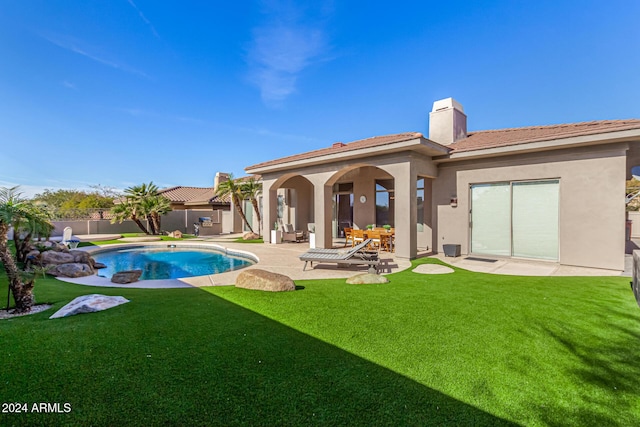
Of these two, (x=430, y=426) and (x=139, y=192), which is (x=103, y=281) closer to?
(x=430, y=426)

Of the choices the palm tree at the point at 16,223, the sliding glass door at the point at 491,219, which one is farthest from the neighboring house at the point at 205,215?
the palm tree at the point at 16,223

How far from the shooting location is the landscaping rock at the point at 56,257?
10711mm

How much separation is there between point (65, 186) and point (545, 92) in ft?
208

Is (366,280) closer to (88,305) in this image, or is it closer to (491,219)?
(88,305)

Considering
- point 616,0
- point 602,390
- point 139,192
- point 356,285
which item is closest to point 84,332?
point 356,285

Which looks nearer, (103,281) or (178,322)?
(178,322)

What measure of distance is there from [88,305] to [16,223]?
72.8 inches

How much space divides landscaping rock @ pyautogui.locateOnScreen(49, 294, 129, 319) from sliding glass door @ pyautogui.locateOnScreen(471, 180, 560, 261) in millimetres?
11993

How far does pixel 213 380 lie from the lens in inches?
129

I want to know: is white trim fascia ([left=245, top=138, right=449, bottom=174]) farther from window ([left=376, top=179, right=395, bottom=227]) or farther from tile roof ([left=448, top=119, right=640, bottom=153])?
window ([left=376, top=179, right=395, bottom=227])

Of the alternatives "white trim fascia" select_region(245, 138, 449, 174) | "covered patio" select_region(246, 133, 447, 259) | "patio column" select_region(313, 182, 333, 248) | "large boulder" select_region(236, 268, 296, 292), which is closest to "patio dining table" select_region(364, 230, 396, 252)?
"covered patio" select_region(246, 133, 447, 259)

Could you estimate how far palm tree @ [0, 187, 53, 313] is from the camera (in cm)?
513

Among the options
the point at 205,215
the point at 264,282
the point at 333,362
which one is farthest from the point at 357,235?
the point at 205,215

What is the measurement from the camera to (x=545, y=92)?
21.6 m
